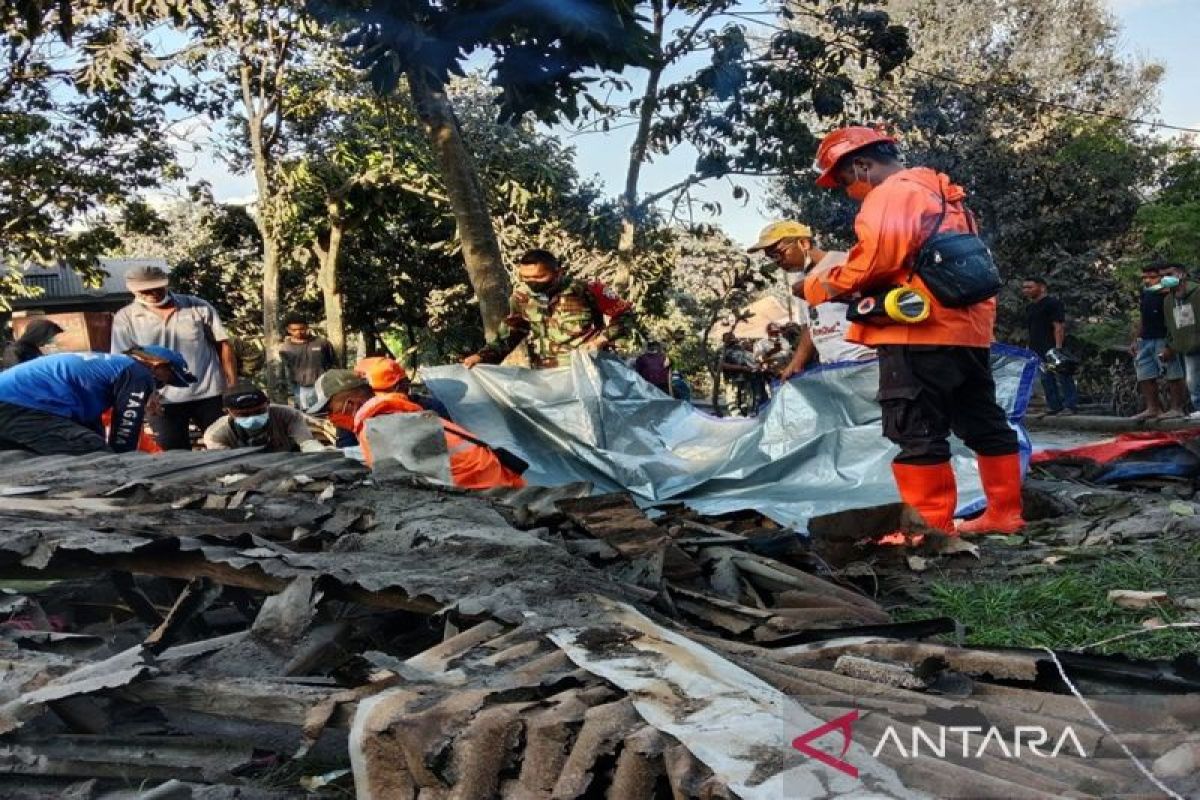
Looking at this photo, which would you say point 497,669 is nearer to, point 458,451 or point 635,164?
point 458,451

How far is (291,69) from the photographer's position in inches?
641

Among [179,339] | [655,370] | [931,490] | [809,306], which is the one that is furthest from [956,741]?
[655,370]

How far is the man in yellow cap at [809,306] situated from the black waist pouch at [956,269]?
27.3 inches

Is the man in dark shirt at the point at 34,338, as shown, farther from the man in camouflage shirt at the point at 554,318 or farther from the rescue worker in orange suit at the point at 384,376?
the rescue worker in orange suit at the point at 384,376

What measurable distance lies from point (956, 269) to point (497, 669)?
2.86 m

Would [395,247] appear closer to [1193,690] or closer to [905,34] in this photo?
[905,34]

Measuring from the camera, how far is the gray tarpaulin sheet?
17.9 ft

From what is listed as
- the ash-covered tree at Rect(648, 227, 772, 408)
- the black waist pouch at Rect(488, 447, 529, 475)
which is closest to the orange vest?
the black waist pouch at Rect(488, 447, 529, 475)

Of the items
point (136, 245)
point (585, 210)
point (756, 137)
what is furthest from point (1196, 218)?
point (136, 245)

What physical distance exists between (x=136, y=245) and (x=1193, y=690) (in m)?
36.0

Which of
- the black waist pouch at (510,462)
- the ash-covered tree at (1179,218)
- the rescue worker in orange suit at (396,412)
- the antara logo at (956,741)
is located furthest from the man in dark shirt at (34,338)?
the ash-covered tree at (1179,218)

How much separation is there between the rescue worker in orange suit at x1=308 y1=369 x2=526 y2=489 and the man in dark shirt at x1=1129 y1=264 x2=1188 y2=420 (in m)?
7.35

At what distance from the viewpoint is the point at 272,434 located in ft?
21.0

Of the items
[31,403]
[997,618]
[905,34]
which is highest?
[905,34]
